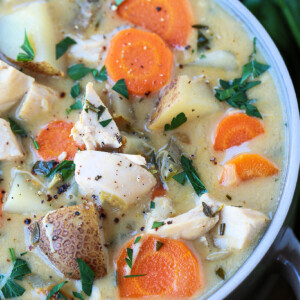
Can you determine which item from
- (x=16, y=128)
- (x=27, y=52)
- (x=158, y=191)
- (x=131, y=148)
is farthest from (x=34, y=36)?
(x=158, y=191)

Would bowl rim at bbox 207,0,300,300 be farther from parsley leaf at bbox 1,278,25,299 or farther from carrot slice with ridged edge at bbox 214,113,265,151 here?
parsley leaf at bbox 1,278,25,299

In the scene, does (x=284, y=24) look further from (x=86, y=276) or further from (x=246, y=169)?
(x=86, y=276)

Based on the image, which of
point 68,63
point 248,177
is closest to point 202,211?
point 248,177

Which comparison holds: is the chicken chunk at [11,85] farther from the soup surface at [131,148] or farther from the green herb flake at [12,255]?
the green herb flake at [12,255]

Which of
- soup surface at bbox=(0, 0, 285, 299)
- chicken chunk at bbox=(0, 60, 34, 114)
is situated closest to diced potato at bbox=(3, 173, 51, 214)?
soup surface at bbox=(0, 0, 285, 299)

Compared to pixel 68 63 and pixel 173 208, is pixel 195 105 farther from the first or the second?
pixel 68 63

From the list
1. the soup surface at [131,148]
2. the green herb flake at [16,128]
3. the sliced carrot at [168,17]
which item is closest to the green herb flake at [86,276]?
the soup surface at [131,148]
